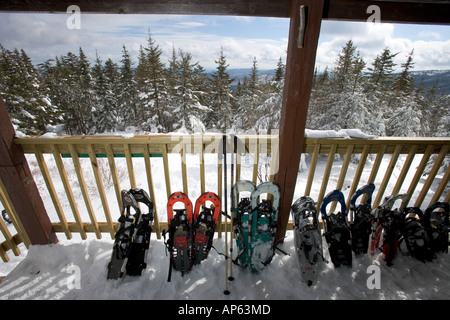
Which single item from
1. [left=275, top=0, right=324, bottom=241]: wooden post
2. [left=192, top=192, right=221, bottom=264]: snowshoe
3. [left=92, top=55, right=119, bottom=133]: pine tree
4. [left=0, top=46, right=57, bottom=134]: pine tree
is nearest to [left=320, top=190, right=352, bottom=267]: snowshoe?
[left=275, top=0, right=324, bottom=241]: wooden post

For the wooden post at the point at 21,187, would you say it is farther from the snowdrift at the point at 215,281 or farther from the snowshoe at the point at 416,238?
the snowshoe at the point at 416,238

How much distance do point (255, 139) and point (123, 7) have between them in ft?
5.45

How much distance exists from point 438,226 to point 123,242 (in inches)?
140

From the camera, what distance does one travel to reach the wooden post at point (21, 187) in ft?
6.31

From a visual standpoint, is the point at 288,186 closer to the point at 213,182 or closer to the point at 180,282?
the point at 180,282

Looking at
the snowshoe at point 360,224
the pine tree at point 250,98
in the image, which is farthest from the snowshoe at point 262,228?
the pine tree at point 250,98

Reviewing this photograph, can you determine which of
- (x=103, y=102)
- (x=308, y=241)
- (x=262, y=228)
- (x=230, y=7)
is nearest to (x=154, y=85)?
(x=103, y=102)

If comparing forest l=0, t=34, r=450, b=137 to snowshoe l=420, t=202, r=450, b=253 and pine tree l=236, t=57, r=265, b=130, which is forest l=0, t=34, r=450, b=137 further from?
snowshoe l=420, t=202, r=450, b=253

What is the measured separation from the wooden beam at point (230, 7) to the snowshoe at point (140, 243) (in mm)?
1727

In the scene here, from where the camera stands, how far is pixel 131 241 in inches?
80.9

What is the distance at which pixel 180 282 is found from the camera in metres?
2.00

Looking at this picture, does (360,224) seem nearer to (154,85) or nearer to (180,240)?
(180,240)

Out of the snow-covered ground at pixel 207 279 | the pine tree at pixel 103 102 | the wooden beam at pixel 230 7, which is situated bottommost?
the pine tree at pixel 103 102

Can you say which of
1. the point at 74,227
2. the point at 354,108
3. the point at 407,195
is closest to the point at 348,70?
the point at 354,108
